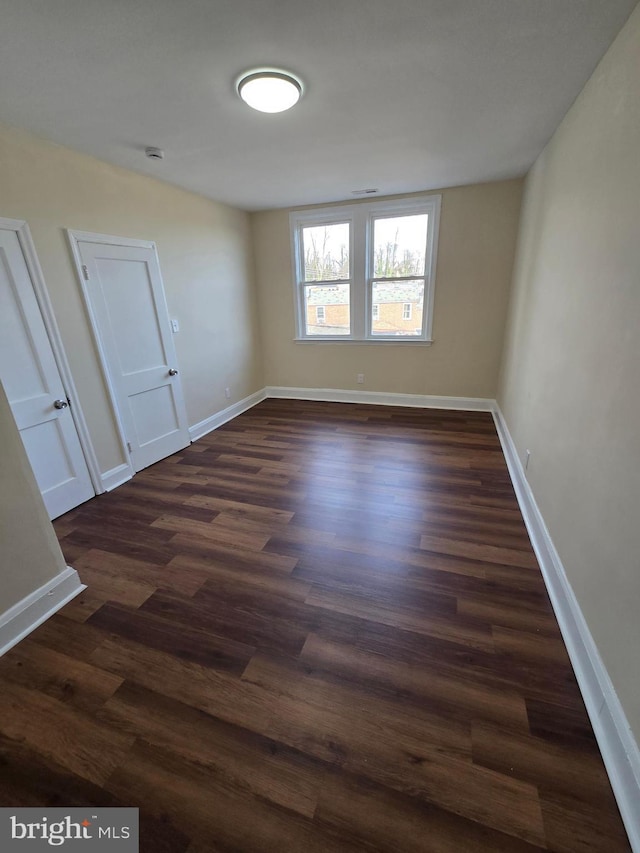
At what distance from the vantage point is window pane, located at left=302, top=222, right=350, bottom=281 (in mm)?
4488

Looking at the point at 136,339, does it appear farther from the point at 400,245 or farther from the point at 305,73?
the point at 400,245

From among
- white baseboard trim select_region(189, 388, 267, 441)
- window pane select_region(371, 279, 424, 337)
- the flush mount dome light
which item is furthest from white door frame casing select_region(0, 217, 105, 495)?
window pane select_region(371, 279, 424, 337)

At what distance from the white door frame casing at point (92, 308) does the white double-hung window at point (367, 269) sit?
2.12m

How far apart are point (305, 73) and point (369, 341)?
3.15 meters

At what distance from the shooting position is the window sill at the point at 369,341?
454cm

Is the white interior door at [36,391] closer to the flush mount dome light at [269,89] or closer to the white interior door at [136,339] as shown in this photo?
the white interior door at [136,339]

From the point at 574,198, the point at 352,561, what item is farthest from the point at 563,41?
the point at 352,561

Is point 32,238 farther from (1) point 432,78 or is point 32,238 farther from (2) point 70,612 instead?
(1) point 432,78

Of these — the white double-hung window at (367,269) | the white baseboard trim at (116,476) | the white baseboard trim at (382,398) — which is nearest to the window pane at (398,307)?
the white double-hung window at (367,269)

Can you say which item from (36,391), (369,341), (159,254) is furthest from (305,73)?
(369,341)

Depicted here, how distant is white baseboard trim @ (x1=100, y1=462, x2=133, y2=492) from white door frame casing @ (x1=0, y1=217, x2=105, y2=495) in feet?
0.11

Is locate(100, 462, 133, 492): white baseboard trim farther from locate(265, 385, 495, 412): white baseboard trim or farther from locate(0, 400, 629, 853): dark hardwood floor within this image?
locate(265, 385, 495, 412): white baseboard trim

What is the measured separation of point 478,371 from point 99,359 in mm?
4157

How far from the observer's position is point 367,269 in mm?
4449
